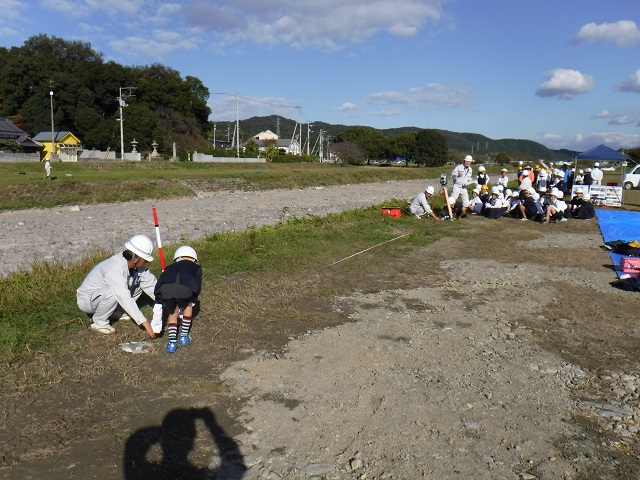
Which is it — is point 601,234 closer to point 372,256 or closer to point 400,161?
point 372,256

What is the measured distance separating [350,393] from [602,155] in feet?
92.1

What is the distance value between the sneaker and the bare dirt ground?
0.12 m

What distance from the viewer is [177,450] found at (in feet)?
12.0

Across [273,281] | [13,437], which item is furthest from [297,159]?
[13,437]

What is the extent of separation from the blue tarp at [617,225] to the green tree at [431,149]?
7071cm

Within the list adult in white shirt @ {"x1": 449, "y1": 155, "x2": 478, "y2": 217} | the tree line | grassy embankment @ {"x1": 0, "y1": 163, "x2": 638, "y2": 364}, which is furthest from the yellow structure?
adult in white shirt @ {"x1": 449, "y1": 155, "x2": 478, "y2": 217}

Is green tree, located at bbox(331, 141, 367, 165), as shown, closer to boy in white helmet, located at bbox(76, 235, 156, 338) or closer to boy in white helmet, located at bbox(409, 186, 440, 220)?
boy in white helmet, located at bbox(409, 186, 440, 220)

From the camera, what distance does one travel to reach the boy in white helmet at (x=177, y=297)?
17.9 feet

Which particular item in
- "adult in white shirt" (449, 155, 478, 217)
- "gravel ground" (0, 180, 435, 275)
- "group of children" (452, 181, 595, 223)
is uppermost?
"adult in white shirt" (449, 155, 478, 217)

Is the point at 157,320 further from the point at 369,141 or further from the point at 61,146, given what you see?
the point at 369,141

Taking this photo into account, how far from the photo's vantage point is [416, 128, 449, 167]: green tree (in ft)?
294

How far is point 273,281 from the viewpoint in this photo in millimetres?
8312

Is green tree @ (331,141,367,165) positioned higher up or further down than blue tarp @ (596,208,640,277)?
higher up

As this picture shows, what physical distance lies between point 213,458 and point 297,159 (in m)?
66.9
